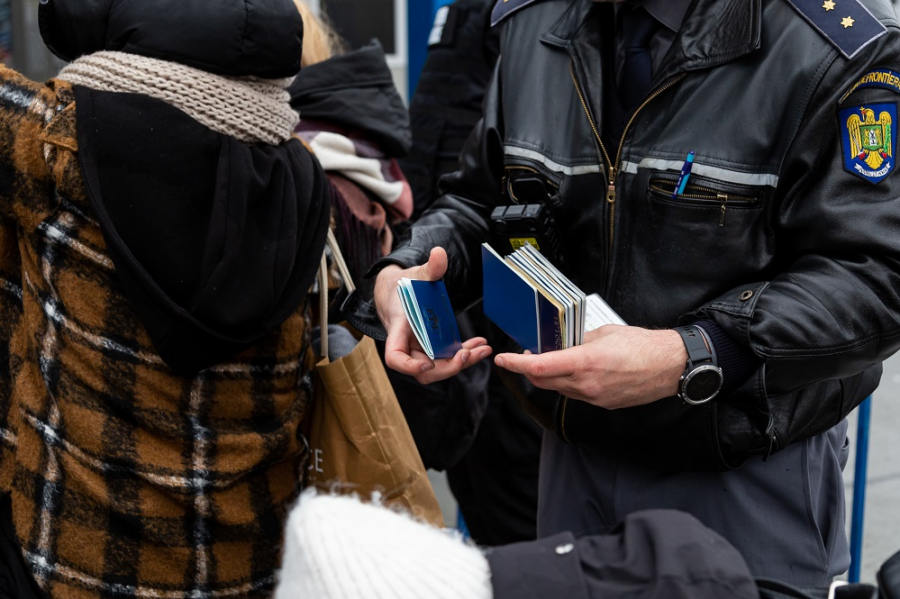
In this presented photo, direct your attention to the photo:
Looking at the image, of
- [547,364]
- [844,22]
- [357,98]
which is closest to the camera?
[547,364]

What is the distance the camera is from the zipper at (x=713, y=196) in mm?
1676

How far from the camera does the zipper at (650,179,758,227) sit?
168 cm

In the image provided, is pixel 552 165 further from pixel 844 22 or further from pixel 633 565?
pixel 633 565

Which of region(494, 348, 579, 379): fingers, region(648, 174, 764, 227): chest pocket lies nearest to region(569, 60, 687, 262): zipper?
region(648, 174, 764, 227): chest pocket

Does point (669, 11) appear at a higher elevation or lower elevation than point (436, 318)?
higher

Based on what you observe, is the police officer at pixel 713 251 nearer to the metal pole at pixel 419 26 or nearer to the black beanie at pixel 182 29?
A: the black beanie at pixel 182 29

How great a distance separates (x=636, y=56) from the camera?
1.86m

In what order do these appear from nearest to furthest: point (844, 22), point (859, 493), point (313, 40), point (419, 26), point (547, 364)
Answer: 1. point (547, 364)
2. point (844, 22)
3. point (313, 40)
4. point (859, 493)
5. point (419, 26)

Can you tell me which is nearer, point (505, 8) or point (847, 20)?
point (847, 20)

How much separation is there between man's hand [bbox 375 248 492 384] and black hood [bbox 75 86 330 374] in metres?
0.23

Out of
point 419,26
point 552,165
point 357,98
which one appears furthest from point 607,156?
point 419,26

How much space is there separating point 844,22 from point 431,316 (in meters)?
0.83

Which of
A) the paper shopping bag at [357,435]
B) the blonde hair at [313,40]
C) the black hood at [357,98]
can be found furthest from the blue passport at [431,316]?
the blonde hair at [313,40]

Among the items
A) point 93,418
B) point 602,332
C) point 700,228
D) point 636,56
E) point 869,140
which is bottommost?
point 93,418
